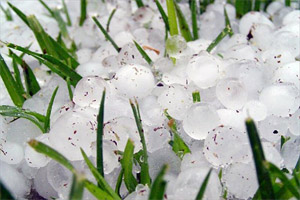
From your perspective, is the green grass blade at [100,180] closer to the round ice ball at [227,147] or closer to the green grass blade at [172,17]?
the round ice ball at [227,147]

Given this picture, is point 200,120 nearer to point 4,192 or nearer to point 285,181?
point 285,181

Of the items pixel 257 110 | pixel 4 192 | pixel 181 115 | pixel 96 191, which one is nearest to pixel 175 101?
pixel 181 115

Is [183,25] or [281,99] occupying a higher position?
[183,25]

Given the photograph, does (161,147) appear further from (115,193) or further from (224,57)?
(224,57)

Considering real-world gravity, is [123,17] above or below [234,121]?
above

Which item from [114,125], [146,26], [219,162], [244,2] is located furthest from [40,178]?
[244,2]

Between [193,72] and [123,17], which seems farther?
[123,17]
